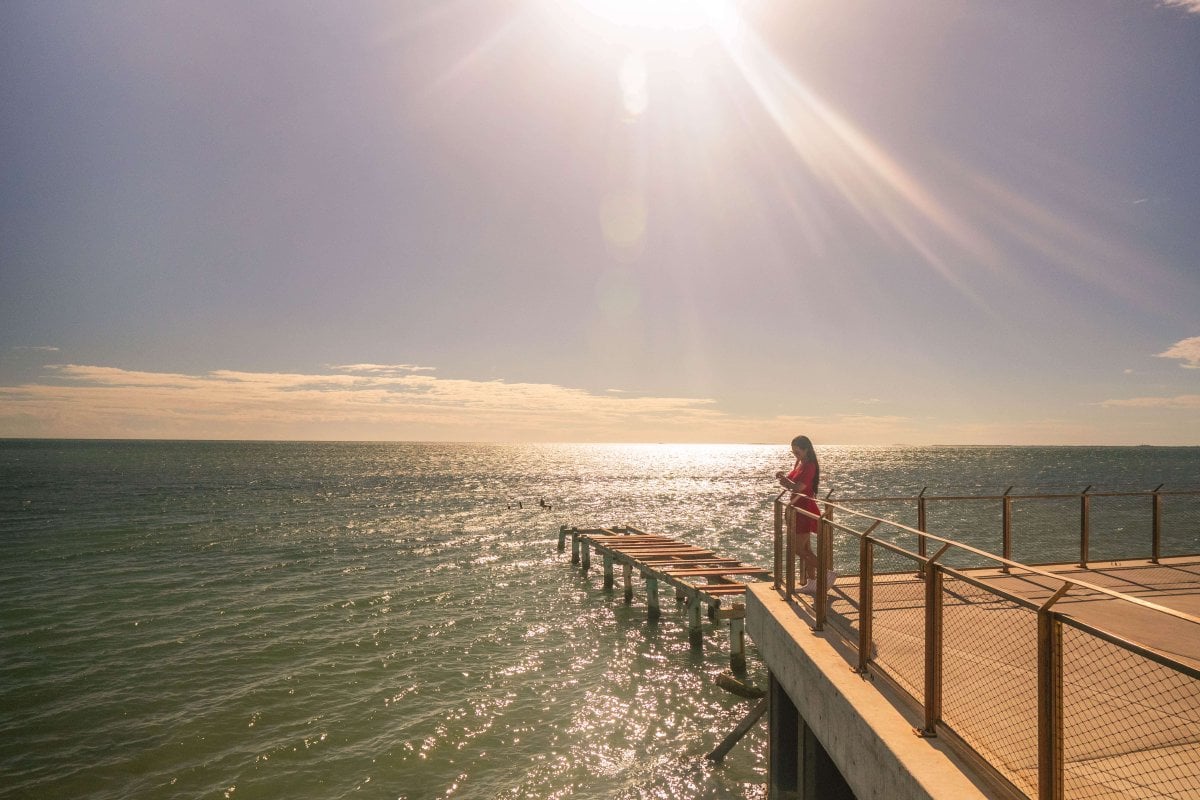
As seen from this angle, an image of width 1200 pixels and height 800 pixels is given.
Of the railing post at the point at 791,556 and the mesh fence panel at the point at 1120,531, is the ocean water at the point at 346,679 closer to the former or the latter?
the railing post at the point at 791,556

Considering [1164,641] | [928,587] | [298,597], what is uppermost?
[928,587]

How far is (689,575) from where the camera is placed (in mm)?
16531

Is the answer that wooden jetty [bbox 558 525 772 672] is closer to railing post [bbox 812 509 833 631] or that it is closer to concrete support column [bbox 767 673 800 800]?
concrete support column [bbox 767 673 800 800]

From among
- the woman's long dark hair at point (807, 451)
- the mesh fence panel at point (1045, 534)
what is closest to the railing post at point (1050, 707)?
the woman's long dark hair at point (807, 451)

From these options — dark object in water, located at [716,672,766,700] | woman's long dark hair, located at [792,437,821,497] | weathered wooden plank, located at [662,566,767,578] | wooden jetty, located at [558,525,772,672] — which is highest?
woman's long dark hair, located at [792,437,821,497]

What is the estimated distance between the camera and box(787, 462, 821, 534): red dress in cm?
764

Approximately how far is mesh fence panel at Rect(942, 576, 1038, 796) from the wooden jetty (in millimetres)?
6640

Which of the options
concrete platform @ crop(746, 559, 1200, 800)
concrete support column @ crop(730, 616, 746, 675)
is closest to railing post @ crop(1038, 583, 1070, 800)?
concrete platform @ crop(746, 559, 1200, 800)

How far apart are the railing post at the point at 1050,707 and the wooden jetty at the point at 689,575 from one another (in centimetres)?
1019

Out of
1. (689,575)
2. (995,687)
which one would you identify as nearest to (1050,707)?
(995,687)

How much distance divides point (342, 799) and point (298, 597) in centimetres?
1326

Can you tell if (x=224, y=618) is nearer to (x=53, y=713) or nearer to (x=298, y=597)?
(x=298, y=597)

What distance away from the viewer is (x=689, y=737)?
10711 millimetres

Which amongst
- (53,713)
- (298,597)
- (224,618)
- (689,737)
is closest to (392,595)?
(298,597)
